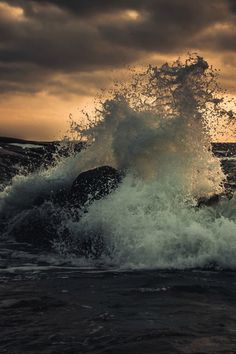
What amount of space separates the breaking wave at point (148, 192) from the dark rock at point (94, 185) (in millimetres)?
399

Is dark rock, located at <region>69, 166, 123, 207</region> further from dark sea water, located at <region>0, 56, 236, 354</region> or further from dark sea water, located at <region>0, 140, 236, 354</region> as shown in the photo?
dark sea water, located at <region>0, 140, 236, 354</region>

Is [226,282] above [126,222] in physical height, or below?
below

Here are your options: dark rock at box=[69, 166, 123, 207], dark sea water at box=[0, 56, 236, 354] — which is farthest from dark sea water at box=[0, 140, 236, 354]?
dark rock at box=[69, 166, 123, 207]

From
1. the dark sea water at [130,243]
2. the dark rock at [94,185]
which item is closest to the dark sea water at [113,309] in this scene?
the dark sea water at [130,243]

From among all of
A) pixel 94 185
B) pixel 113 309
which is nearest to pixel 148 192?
pixel 94 185

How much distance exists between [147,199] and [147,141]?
3.36m

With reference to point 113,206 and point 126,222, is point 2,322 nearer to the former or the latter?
point 126,222

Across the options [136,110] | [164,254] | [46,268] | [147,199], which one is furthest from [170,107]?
[46,268]

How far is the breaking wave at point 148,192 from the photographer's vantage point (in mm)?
9484

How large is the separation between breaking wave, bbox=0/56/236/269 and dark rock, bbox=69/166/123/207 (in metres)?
0.40

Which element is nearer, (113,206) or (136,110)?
(113,206)

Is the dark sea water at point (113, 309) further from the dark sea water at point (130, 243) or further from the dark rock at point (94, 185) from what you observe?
the dark rock at point (94, 185)

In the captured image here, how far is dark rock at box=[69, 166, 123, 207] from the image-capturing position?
12.6m

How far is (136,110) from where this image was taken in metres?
14.8
